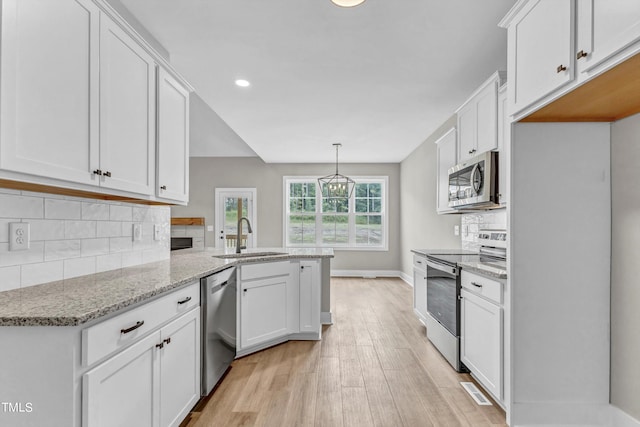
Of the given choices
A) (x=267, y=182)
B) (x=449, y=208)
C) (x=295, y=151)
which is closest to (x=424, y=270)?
(x=449, y=208)

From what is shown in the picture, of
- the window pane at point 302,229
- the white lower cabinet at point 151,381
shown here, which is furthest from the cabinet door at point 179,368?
the window pane at point 302,229

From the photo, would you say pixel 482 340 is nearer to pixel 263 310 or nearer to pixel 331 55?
pixel 263 310

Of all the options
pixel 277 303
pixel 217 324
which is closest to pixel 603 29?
pixel 217 324

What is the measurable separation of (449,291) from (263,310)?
1585 mm

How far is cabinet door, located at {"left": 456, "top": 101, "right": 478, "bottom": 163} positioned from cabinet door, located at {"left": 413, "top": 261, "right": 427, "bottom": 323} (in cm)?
125

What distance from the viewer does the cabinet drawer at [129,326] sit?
1159 mm

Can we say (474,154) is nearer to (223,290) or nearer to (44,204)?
(223,290)

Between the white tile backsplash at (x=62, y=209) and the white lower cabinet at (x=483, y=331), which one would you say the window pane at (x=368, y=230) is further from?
the white tile backsplash at (x=62, y=209)

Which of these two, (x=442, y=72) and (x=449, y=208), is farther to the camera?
(x=449, y=208)

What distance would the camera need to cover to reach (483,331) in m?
2.30

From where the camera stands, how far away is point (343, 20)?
7.83 feet

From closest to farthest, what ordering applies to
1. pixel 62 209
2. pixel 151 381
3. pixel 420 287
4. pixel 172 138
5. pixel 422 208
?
pixel 151 381 → pixel 62 209 → pixel 172 138 → pixel 420 287 → pixel 422 208

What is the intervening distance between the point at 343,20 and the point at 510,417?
2.68 metres

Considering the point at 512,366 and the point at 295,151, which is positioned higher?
the point at 295,151
